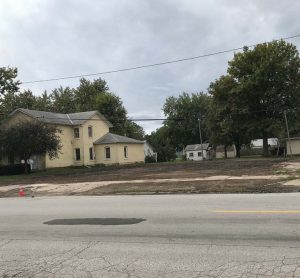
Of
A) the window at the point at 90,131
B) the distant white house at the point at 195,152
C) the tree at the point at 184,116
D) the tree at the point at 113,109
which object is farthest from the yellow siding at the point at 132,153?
the tree at the point at 184,116

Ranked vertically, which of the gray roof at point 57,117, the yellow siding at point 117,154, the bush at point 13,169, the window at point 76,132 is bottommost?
the bush at point 13,169

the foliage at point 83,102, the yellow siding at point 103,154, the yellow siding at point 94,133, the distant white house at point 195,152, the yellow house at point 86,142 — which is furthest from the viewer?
the distant white house at point 195,152

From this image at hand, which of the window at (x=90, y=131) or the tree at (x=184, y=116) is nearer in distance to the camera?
the window at (x=90, y=131)

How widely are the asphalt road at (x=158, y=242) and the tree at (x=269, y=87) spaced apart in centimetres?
5250

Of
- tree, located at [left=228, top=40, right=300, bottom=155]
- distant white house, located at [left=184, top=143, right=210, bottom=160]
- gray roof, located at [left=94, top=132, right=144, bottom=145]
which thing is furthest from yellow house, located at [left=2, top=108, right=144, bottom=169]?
distant white house, located at [left=184, top=143, right=210, bottom=160]

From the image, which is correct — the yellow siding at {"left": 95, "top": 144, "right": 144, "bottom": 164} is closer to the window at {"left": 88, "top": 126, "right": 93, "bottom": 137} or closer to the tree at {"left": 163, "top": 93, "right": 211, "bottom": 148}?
the window at {"left": 88, "top": 126, "right": 93, "bottom": 137}

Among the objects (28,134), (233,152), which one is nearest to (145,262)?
(28,134)

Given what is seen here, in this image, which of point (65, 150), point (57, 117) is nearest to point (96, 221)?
point (65, 150)

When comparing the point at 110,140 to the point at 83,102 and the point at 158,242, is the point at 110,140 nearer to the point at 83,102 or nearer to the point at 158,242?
the point at 83,102

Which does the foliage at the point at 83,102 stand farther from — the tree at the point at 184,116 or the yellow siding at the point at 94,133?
the tree at the point at 184,116

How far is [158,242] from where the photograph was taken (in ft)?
28.1

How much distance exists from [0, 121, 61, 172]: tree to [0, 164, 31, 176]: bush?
3653 mm

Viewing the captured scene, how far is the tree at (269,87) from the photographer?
64000 mm

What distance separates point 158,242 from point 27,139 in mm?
38853
